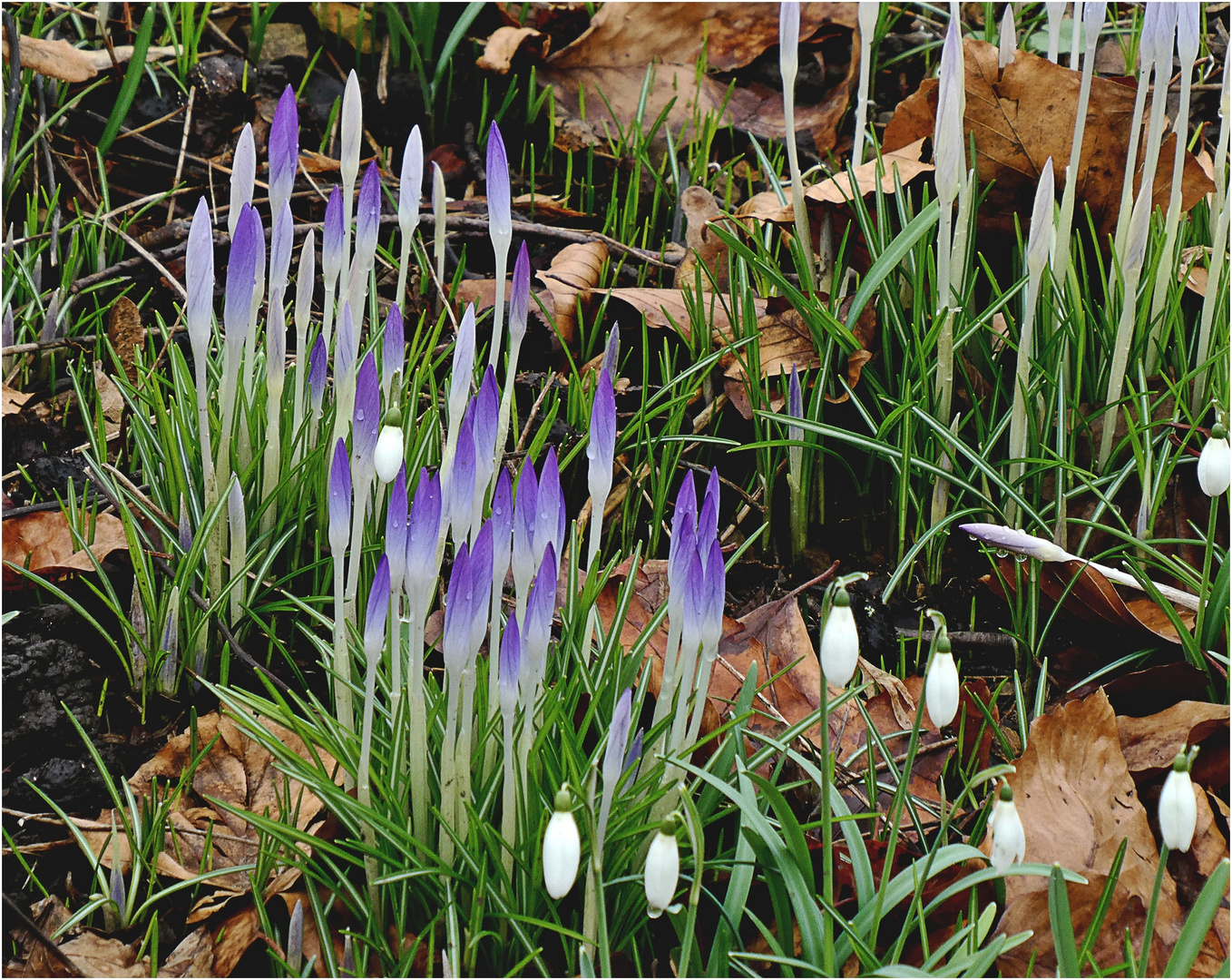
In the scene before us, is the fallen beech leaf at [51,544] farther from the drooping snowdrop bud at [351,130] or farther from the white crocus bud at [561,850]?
the white crocus bud at [561,850]

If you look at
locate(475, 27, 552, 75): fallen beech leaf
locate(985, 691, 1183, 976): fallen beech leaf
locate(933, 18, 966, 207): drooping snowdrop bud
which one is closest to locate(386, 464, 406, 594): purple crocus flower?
locate(985, 691, 1183, 976): fallen beech leaf

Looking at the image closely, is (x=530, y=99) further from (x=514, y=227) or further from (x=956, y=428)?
(x=956, y=428)

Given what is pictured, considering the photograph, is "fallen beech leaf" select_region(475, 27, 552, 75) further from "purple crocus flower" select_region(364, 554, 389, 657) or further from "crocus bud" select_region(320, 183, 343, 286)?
"purple crocus flower" select_region(364, 554, 389, 657)

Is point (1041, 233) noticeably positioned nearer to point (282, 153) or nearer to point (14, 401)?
point (282, 153)

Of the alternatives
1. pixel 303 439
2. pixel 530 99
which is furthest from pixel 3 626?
pixel 530 99

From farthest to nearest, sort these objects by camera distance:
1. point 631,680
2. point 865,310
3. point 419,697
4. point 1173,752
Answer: point 865,310 → point 1173,752 → point 631,680 → point 419,697

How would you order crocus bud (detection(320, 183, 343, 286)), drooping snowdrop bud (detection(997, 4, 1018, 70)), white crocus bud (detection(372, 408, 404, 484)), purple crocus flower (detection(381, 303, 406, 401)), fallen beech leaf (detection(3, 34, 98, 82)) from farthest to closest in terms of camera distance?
fallen beech leaf (detection(3, 34, 98, 82)) < drooping snowdrop bud (detection(997, 4, 1018, 70)) < crocus bud (detection(320, 183, 343, 286)) < purple crocus flower (detection(381, 303, 406, 401)) < white crocus bud (detection(372, 408, 404, 484))
